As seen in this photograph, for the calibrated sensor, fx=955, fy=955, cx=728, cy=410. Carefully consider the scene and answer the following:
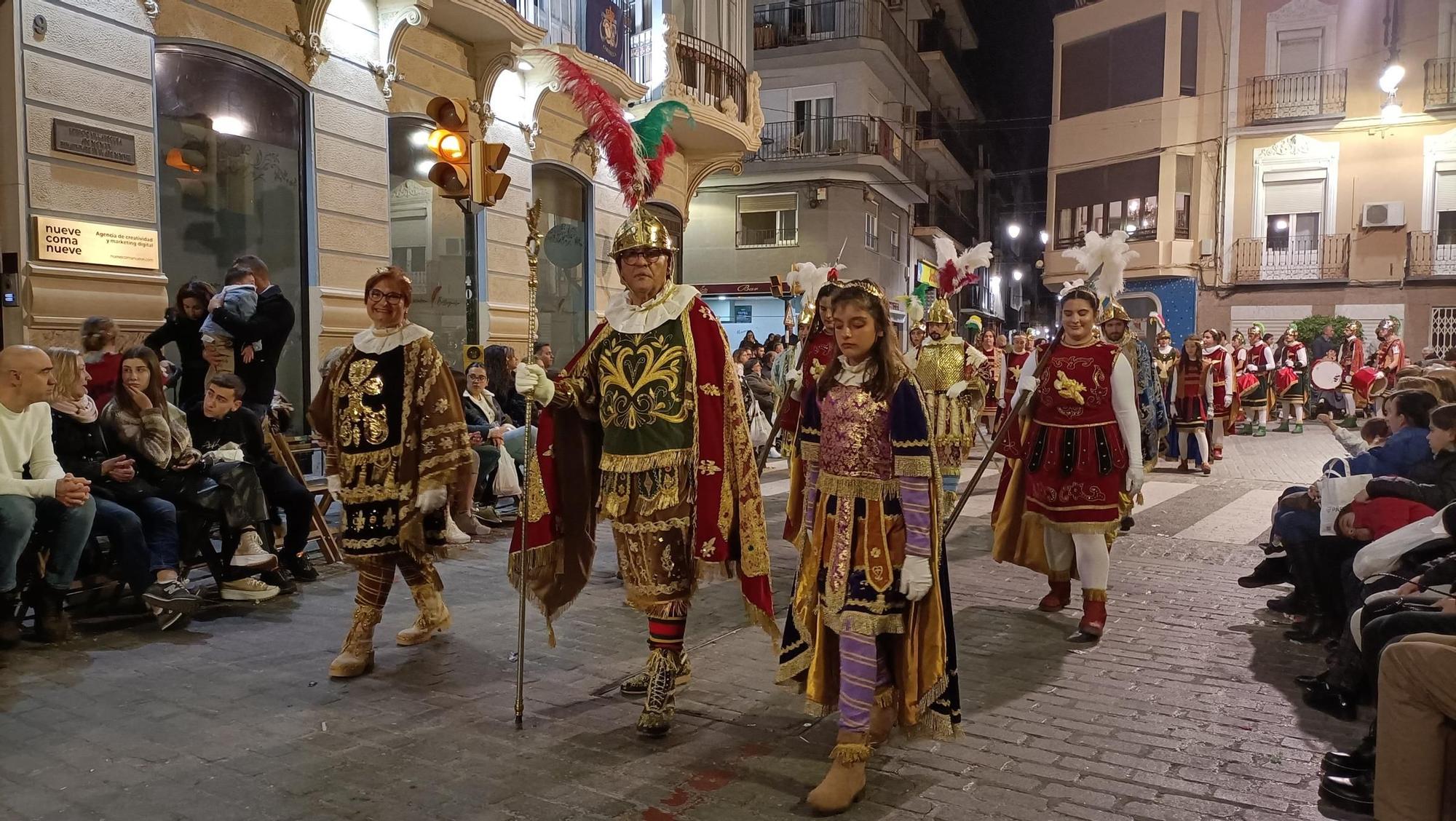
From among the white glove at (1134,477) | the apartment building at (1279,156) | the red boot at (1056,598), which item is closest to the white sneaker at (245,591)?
the red boot at (1056,598)

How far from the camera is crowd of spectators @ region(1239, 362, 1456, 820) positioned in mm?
2996

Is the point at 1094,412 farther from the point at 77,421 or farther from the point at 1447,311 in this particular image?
the point at 1447,311

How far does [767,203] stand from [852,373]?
2445 centimetres

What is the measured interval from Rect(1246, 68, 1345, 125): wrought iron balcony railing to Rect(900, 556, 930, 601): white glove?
30167mm

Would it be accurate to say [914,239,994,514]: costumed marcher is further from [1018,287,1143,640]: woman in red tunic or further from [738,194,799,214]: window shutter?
[738,194,799,214]: window shutter

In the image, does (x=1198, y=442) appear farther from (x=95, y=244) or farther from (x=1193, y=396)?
(x=95, y=244)

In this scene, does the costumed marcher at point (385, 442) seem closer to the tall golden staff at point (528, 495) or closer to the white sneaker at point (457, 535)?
the tall golden staff at point (528, 495)

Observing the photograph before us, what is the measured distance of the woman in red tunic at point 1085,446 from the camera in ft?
19.1

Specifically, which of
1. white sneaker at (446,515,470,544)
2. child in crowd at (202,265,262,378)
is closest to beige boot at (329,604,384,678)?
child in crowd at (202,265,262,378)

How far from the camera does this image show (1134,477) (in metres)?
5.83

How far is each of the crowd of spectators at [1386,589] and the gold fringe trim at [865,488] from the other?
1.67m

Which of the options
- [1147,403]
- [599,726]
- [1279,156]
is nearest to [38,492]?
[599,726]

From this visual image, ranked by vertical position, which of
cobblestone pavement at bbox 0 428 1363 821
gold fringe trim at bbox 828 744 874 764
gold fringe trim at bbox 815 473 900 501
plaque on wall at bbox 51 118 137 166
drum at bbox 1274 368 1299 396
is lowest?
cobblestone pavement at bbox 0 428 1363 821

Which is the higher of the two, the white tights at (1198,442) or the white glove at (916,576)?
the white glove at (916,576)
